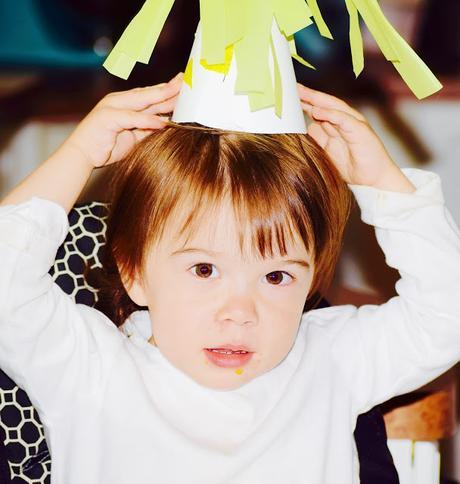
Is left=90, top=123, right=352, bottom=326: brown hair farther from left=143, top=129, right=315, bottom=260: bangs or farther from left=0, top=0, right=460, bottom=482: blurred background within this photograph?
left=0, top=0, right=460, bottom=482: blurred background

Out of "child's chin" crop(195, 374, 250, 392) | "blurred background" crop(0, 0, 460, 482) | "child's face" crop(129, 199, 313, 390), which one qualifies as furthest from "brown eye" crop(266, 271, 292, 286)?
"blurred background" crop(0, 0, 460, 482)

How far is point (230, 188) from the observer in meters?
1.03

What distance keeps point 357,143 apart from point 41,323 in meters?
0.43

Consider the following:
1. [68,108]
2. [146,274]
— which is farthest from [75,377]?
[68,108]

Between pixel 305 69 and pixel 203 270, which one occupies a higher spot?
pixel 203 270

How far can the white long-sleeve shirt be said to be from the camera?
1.01 meters

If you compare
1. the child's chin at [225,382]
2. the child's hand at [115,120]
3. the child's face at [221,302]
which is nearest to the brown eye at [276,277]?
→ the child's face at [221,302]

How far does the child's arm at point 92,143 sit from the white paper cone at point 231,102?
5 cm

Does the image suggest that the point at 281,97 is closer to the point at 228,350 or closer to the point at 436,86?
the point at 436,86

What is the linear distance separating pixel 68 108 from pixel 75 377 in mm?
1170

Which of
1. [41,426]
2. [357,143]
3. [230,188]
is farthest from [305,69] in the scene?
[41,426]

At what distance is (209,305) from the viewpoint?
3.36ft

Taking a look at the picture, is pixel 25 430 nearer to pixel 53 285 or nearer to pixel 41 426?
pixel 41 426

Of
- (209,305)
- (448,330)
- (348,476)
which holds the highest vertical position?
(209,305)
